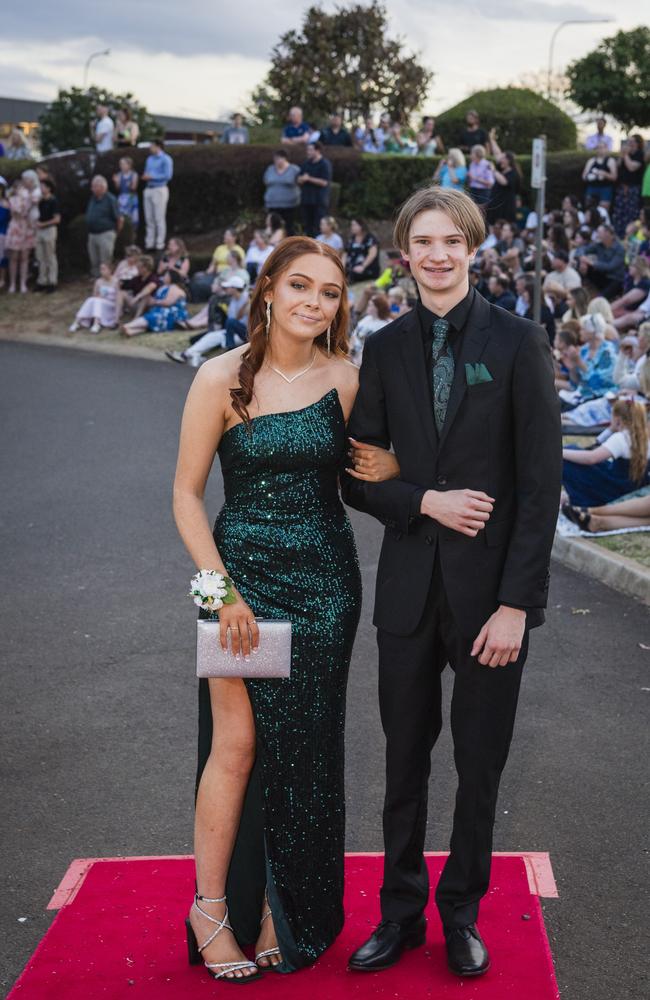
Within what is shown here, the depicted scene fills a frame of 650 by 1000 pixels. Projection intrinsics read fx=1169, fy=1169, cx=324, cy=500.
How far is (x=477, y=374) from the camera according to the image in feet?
10.8

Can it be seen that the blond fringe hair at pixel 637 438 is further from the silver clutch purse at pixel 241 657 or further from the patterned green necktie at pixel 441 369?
the silver clutch purse at pixel 241 657

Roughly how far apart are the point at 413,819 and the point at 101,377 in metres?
14.3

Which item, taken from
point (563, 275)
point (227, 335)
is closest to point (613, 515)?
point (563, 275)

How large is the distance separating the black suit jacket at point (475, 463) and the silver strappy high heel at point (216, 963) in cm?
A: 105

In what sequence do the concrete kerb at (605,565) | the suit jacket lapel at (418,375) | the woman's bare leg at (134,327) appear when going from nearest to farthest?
the suit jacket lapel at (418,375)
the concrete kerb at (605,565)
the woman's bare leg at (134,327)

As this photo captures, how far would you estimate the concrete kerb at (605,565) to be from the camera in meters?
7.83

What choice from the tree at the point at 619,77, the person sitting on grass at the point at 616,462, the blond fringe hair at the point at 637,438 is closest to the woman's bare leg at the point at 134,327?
the person sitting on grass at the point at 616,462

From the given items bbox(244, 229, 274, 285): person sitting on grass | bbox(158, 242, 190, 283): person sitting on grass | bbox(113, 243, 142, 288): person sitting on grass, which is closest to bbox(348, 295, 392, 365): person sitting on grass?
bbox(244, 229, 274, 285): person sitting on grass

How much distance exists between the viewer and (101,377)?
1719 cm

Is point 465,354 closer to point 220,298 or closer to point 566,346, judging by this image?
point 566,346

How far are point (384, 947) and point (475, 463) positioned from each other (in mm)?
1496

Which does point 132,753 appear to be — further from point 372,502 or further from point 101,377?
point 101,377

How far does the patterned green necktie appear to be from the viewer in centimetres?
339

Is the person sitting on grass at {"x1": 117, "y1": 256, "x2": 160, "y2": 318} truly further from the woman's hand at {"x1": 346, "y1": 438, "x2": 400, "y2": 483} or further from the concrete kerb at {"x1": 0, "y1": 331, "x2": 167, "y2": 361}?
the woman's hand at {"x1": 346, "y1": 438, "x2": 400, "y2": 483}
